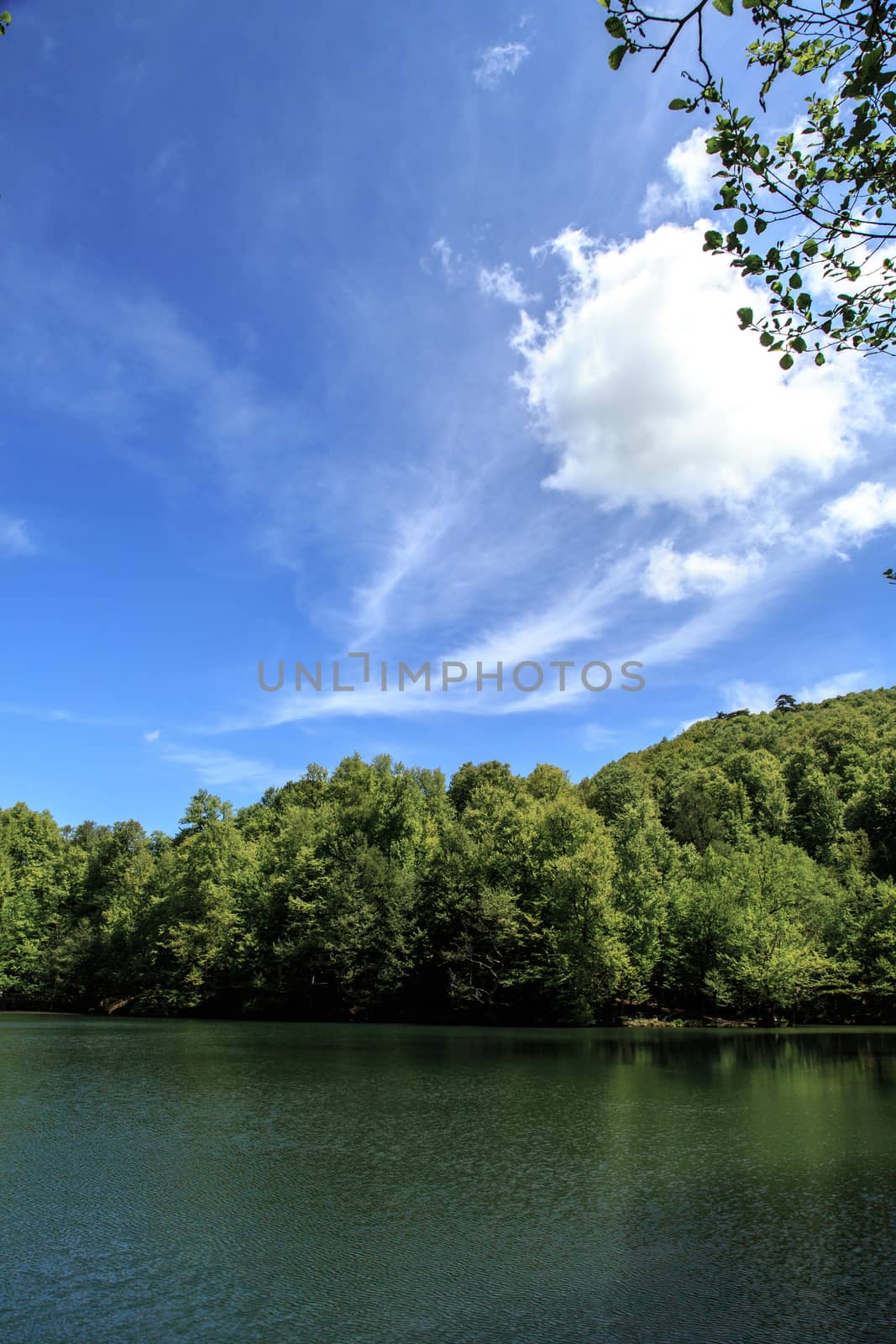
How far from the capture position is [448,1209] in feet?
40.0

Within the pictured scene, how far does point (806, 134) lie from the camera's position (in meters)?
8.59

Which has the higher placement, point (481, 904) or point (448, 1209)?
point (481, 904)

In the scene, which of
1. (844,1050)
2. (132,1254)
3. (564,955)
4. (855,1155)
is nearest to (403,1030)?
(564,955)

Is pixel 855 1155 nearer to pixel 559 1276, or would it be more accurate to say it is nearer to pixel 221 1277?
pixel 559 1276

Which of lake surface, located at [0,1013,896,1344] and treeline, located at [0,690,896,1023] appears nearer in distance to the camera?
lake surface, located at [0,1013,896,1344]

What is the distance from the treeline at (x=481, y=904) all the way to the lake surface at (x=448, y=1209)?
23394 millimetres

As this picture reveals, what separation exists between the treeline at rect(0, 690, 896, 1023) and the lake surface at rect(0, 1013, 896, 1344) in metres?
23.4

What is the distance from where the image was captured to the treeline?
48938mm

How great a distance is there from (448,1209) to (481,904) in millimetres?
39107

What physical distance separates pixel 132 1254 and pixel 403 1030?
36913 mm

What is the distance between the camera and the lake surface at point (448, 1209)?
856cm

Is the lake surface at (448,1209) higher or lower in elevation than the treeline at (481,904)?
lower

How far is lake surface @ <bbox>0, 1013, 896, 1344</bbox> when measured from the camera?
8562mm

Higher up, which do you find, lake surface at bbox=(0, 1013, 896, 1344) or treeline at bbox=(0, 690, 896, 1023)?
treeline at bbox=(0, 690, 896, 1023)
